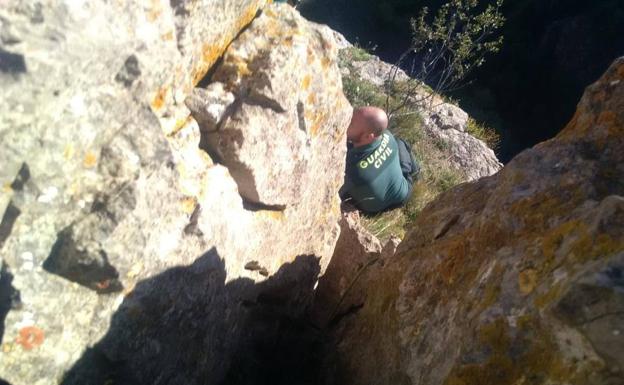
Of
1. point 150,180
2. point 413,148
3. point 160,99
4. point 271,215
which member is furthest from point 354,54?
point 150,180

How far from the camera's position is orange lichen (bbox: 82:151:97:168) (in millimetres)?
2412

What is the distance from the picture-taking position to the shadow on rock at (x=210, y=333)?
2.71 metres

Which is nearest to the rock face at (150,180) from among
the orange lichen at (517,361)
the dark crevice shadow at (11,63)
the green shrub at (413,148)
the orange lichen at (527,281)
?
the dark crevice shadow at (11,63)

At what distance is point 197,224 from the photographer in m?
2.97

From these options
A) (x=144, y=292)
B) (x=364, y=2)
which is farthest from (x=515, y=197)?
(x=364, y=2)

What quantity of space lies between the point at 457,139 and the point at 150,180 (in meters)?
8.01

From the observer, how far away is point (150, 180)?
8.53ft

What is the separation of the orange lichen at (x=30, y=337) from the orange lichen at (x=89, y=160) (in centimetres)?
62

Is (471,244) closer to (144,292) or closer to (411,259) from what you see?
(411,259)

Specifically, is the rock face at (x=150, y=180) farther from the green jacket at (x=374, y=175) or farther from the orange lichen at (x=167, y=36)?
the green jacket at (x=374, y=175)

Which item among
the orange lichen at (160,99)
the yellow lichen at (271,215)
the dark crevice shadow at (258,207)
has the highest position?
the orange lichen at (160,99)

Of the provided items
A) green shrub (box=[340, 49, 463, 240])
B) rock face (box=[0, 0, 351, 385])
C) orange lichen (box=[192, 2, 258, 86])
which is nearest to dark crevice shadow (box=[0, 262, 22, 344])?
rock face (box=[0, 0, 351, 385])

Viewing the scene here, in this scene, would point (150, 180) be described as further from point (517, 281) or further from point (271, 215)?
point (517, 281)

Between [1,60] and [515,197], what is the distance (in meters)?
2.10
